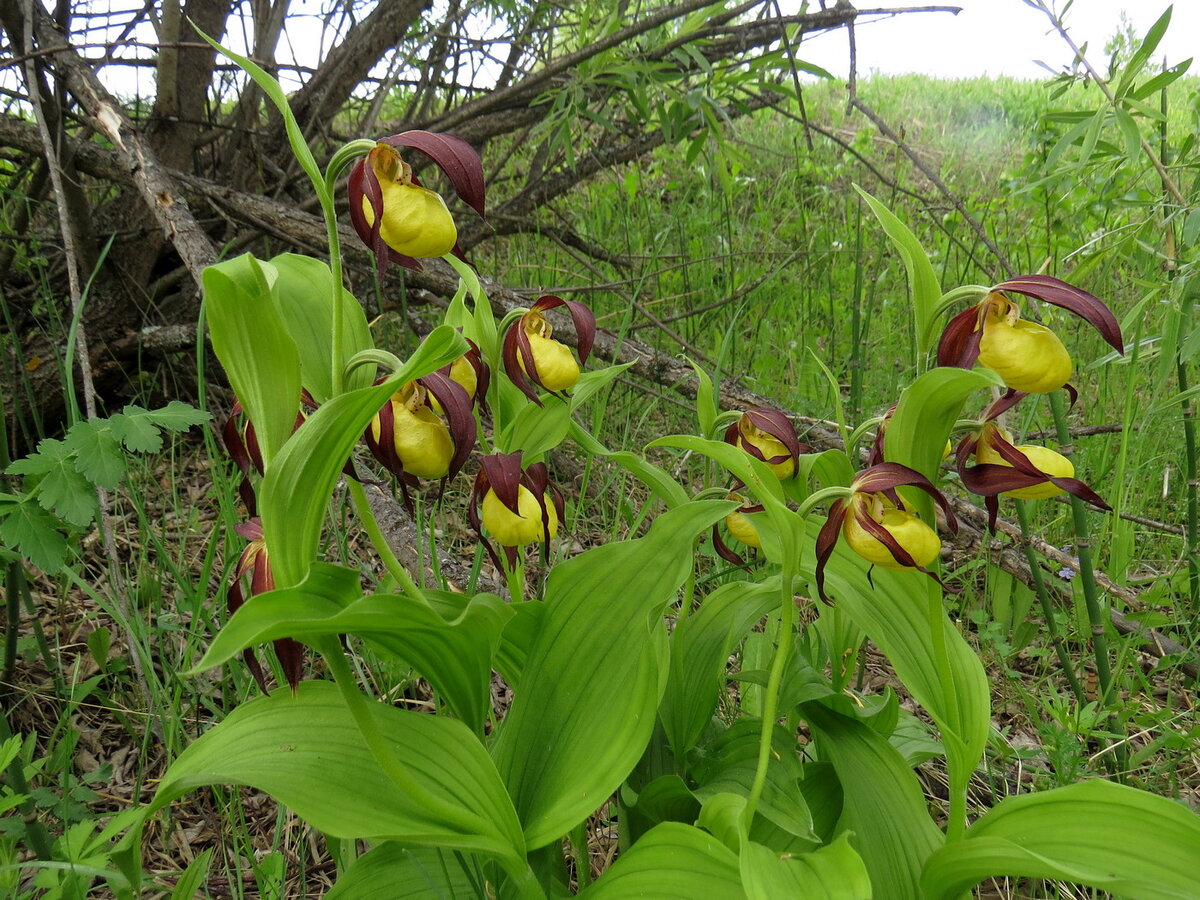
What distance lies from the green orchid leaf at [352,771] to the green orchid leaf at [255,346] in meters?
0.32

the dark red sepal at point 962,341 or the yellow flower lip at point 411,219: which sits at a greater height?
the yellow flower lip at point 411,219

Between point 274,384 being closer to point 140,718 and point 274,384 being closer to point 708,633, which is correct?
point 708,633

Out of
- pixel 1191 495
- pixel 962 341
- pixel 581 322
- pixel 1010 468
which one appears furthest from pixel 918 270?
pixel 1191 495

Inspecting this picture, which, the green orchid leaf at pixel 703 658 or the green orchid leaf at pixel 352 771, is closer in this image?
the green orchid leaf at pixel 352 771

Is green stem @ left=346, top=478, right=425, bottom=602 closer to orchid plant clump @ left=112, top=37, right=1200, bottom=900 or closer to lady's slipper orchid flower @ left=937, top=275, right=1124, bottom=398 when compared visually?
orchid plant clump @ left=112, top=37, right=1200, bottom=900

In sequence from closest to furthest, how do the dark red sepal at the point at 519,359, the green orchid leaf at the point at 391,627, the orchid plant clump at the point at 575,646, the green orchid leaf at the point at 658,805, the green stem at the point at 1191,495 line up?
the green orchid leaf at the point at 391,627
the orchid plant clump at the point at 575,646
the green orchid leaf at the point at 658,805
the dark red sepal at the point at 519,359
the green stem at the point at 1191,495

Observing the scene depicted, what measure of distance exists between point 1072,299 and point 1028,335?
A: 6 centimetres

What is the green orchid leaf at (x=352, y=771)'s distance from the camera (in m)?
0.86

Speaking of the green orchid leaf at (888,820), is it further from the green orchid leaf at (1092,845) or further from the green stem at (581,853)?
the green stem at (581,853)

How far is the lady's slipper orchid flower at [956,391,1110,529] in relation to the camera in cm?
92

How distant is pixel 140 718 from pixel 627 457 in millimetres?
1156

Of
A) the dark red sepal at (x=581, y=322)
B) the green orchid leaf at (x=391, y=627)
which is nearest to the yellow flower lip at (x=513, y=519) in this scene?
the green orchid leaf at (x=391, y=627)

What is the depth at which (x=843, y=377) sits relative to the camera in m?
3.04

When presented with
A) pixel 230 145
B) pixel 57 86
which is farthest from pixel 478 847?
pixel 230 145
